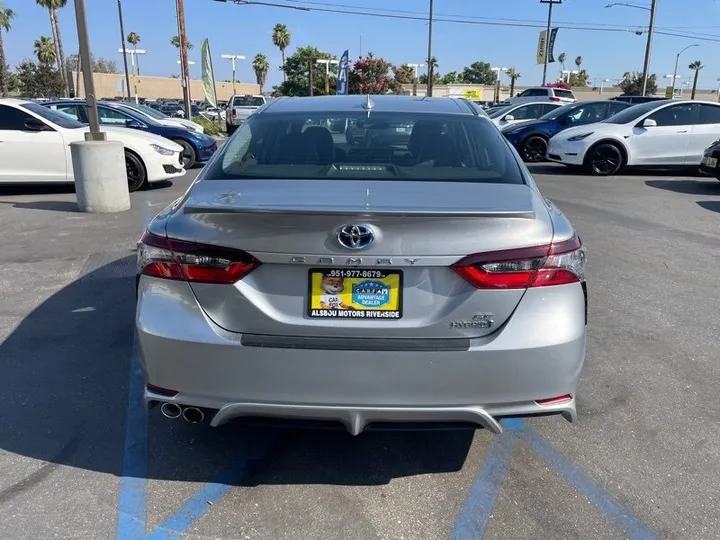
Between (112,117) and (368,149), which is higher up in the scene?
(368,149)

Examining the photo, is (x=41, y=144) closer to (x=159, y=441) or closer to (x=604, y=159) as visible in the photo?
(x=159, y=441)

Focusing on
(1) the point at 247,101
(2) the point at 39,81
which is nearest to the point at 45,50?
Answer: (2) the point at 39,81

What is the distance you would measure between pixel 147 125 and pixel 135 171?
13.2 feet

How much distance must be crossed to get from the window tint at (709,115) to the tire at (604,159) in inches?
75.9

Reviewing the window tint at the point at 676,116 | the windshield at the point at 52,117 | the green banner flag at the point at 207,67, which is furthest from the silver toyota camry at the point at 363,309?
the green banner flag at the point at 207,67

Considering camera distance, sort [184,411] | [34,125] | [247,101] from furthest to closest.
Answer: [247,101] < [34,125] < [184,411]

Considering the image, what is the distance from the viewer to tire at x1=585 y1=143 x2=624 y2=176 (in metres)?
13.7

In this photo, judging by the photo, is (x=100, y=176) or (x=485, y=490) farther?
(x=100, y=176)

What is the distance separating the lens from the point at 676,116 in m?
13.6

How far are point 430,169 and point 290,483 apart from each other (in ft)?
5.39

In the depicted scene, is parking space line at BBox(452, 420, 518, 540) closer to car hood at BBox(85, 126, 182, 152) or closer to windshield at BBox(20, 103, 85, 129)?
car hood at BBox(85, 126, 182, 152)

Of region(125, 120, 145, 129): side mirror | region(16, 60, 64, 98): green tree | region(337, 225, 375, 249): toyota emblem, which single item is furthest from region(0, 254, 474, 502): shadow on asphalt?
region(16, 60, 64, 98): green tree

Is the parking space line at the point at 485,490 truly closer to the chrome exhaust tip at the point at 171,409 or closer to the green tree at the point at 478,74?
the chrome exhaust tip at the point at 171,409

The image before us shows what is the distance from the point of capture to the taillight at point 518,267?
238 cm
